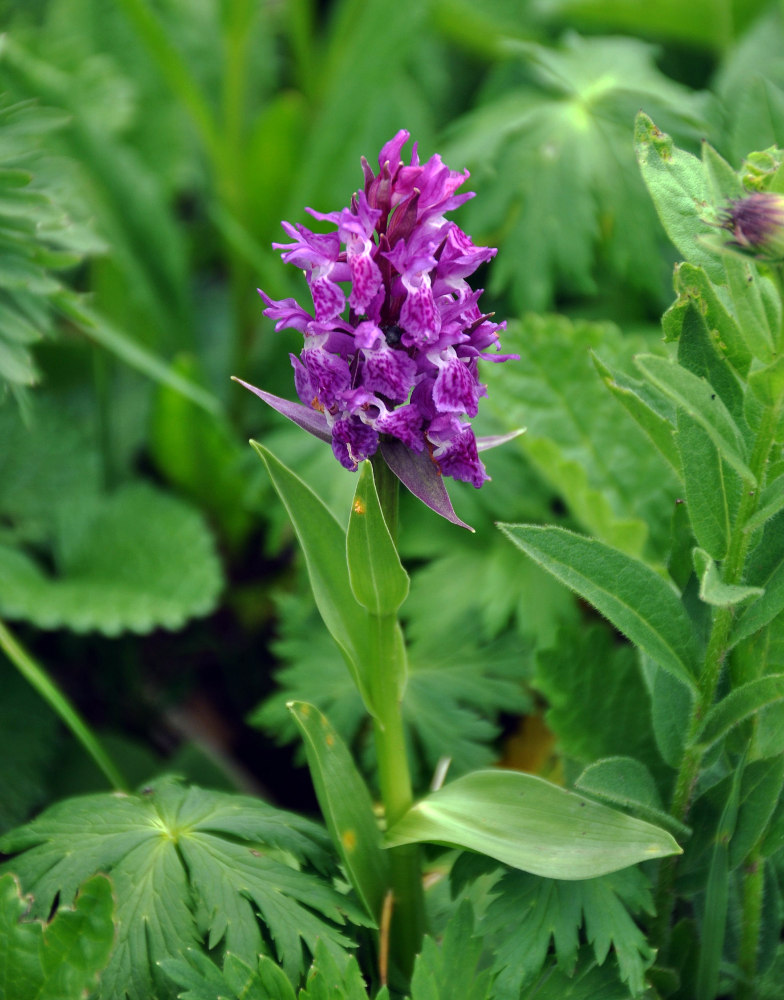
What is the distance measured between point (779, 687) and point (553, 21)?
7.07 ft

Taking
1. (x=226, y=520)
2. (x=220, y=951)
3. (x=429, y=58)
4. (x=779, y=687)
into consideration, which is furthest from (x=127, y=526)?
(x=429, y=58)

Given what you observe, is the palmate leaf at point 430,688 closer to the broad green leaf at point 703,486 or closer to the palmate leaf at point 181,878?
the palmate leaf at point 181,878

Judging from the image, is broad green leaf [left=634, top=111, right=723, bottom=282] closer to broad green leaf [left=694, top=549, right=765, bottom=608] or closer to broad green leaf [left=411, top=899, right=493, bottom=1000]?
broad green leaf [left=694, top=549, right=765, bottom=608]

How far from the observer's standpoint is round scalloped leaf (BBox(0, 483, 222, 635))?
146 cm

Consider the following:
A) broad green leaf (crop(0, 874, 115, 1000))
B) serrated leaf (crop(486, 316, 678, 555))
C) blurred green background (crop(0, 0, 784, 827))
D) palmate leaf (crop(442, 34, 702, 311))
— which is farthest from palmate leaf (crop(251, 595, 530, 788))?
palmate leaf (crop(442, 34, 702, 311))

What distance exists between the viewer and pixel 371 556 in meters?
0.94

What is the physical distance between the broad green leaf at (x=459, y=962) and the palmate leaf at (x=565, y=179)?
1.06 m

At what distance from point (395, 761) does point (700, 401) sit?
521 mm

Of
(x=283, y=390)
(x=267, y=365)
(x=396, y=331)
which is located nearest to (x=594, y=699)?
(x=396, y=331)

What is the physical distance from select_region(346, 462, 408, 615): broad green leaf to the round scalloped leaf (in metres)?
0.59

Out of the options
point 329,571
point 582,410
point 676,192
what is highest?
point 676,192

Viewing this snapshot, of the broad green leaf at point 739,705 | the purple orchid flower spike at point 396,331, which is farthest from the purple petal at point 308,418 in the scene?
the broad green leaf at point 739,705

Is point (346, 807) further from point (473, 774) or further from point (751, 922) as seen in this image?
point (751, 922)

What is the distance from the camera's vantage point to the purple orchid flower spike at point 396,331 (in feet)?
2.83
